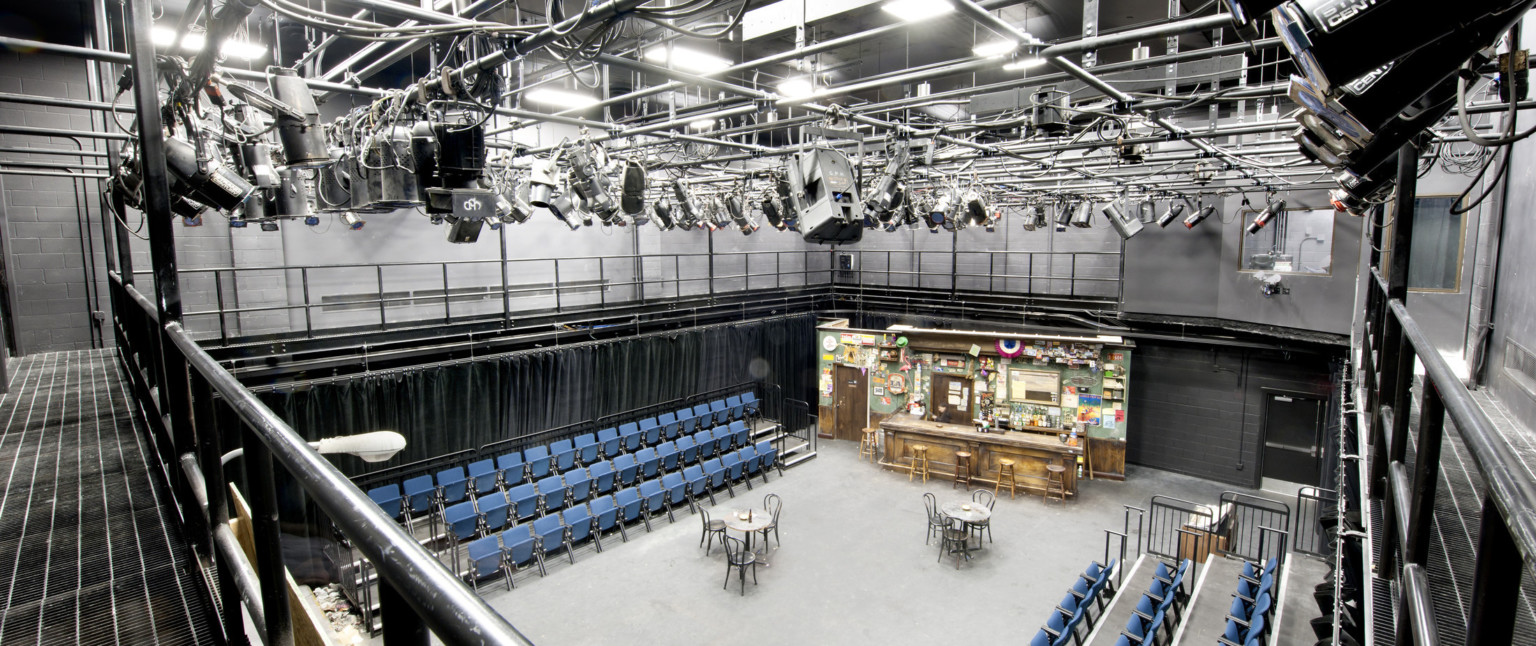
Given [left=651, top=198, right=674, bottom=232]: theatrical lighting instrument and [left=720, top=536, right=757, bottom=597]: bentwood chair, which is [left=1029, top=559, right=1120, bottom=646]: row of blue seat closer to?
[left=720, top=536, right=757, bottom=597]: bentwood chair

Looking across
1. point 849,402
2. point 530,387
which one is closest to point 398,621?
point 530,387

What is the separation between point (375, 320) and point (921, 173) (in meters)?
9.70

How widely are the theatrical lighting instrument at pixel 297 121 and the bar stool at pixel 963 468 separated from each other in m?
11.0

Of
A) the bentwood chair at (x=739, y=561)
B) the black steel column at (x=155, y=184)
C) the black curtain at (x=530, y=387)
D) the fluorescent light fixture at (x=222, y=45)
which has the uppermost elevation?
the fluorescent light fixture at (x=222, y=45)

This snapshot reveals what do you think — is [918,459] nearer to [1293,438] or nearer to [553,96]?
[1293,438]

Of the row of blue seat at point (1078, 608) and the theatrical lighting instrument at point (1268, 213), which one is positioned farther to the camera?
the theatrical lighting instrument at point (1268, 213)

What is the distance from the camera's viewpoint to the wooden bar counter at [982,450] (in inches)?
479

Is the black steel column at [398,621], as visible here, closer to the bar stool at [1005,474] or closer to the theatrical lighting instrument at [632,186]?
the theatrical lighting instrument at [632,186]

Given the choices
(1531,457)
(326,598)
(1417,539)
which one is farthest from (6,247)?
(1531,457)

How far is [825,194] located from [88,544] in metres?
3.85

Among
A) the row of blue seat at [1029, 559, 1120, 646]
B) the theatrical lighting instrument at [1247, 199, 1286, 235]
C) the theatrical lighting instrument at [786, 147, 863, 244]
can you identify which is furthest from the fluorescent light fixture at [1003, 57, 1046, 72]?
the theatrical lighting instrument at [1247, 199, 1286, 235]

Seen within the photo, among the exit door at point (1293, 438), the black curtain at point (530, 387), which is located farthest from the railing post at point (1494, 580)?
the exit door at point (1293, 438)

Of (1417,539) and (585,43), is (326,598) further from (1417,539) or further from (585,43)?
(1417,539)

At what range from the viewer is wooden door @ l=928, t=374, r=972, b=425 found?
14016 mm
